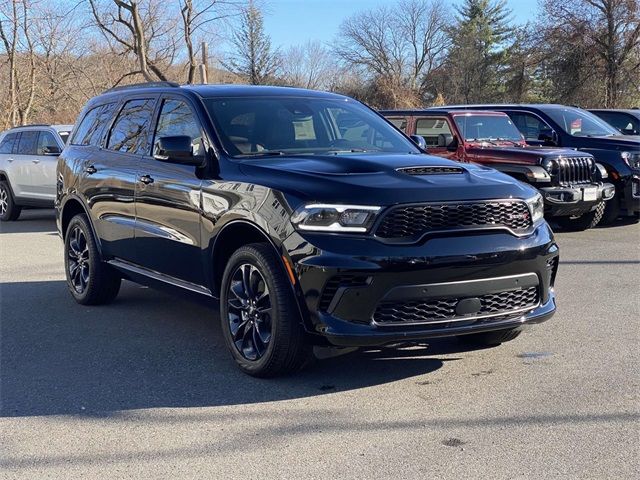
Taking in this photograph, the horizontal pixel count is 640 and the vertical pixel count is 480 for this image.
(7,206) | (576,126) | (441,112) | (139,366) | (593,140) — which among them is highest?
(441,112)

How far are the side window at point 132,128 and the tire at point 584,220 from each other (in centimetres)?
747

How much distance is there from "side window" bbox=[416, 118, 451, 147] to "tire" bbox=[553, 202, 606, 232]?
7.62 ft

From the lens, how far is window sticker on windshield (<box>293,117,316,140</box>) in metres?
5.61

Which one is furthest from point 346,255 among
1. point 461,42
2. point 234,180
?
point 461,42

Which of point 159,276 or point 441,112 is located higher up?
point 441,112

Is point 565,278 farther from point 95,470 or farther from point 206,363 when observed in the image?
point 95,470

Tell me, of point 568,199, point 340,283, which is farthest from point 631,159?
point 340,283

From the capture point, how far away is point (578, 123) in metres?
12.8

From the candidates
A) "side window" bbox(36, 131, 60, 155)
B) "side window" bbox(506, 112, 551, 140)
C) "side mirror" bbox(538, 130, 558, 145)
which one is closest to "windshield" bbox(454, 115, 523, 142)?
"side mirror" bbox(538, 130, 558, 145)

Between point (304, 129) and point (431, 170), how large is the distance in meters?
1.27

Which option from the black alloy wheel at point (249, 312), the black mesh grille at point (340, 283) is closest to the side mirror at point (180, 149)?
the black alloy wheel at point (249, 312)

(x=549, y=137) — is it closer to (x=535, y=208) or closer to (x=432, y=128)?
(x=432, y=128)

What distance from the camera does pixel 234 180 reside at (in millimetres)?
4883

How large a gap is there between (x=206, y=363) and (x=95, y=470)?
1626 mm
